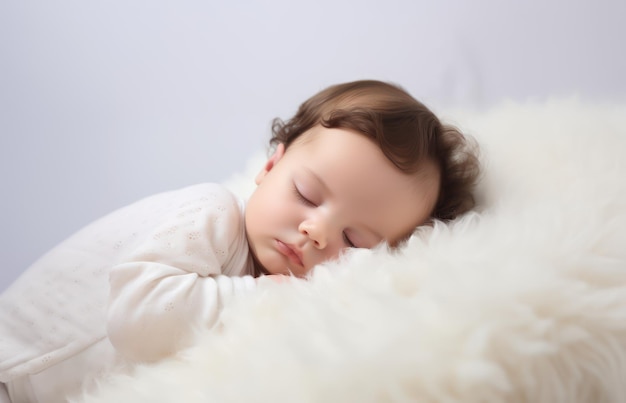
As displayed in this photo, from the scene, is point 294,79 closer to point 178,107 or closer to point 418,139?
point 178,107

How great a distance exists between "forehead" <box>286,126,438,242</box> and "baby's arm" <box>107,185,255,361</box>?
23cm

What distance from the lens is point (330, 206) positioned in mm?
1129

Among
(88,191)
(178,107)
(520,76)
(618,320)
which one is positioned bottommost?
(88,191)

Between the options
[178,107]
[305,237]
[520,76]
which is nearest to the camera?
[305,237]

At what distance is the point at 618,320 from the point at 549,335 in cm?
10

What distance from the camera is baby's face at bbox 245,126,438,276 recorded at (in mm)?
1121

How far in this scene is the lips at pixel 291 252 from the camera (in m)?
1.13

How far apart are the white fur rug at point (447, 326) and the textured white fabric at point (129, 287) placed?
0.34 feet

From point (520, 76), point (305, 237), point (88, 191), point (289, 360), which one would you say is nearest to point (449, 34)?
point (520, 76)

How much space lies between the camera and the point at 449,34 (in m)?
2.00

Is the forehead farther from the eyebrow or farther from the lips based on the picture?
the lips

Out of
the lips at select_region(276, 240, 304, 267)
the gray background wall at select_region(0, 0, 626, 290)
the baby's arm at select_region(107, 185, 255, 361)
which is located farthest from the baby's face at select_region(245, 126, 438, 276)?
the gray background wall at select_region(0, 0, 626, 290)

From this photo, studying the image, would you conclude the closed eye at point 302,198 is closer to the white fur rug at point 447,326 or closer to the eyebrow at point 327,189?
the eyebrow at point 327,189

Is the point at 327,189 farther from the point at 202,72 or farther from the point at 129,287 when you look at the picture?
the point at 202,72
